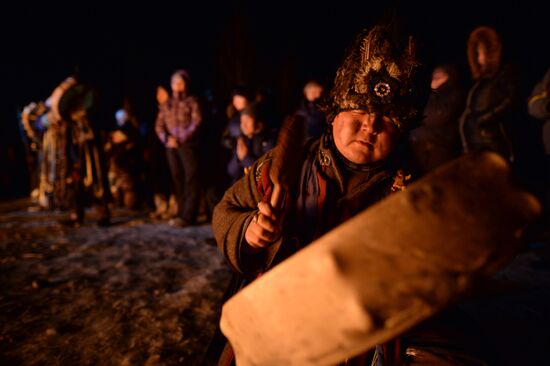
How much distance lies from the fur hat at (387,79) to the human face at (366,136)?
34 mm

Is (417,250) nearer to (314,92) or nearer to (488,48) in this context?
(314,92)

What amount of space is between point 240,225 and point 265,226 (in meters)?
0.18

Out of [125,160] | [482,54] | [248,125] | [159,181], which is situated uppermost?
[482,54]

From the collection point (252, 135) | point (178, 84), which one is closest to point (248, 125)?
point (252, 135)

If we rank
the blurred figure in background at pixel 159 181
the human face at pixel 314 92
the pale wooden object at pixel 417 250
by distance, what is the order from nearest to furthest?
the pale wooden object at pixel 417 250 < the human face at pixel 314 92 < the blurred figure in background at pixel 159 181

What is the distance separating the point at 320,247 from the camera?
622 millimetres

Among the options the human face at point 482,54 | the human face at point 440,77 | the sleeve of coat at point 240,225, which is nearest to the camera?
the sleeve of coat at point 240,225

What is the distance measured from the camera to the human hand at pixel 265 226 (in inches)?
39.4

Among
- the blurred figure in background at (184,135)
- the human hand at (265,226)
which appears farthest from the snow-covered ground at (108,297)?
the human hand at (265,226)

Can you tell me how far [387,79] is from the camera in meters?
1.20

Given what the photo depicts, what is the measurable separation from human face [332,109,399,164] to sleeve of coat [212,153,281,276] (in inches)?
14.2

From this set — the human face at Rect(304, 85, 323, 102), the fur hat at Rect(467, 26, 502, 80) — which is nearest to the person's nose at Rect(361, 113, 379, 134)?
the human face at Rect(304, 85, 323, 102)

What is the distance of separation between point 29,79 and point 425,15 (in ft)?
51.9

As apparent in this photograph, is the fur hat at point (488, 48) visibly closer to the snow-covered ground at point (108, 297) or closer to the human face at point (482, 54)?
the human face at point (482, 54)
